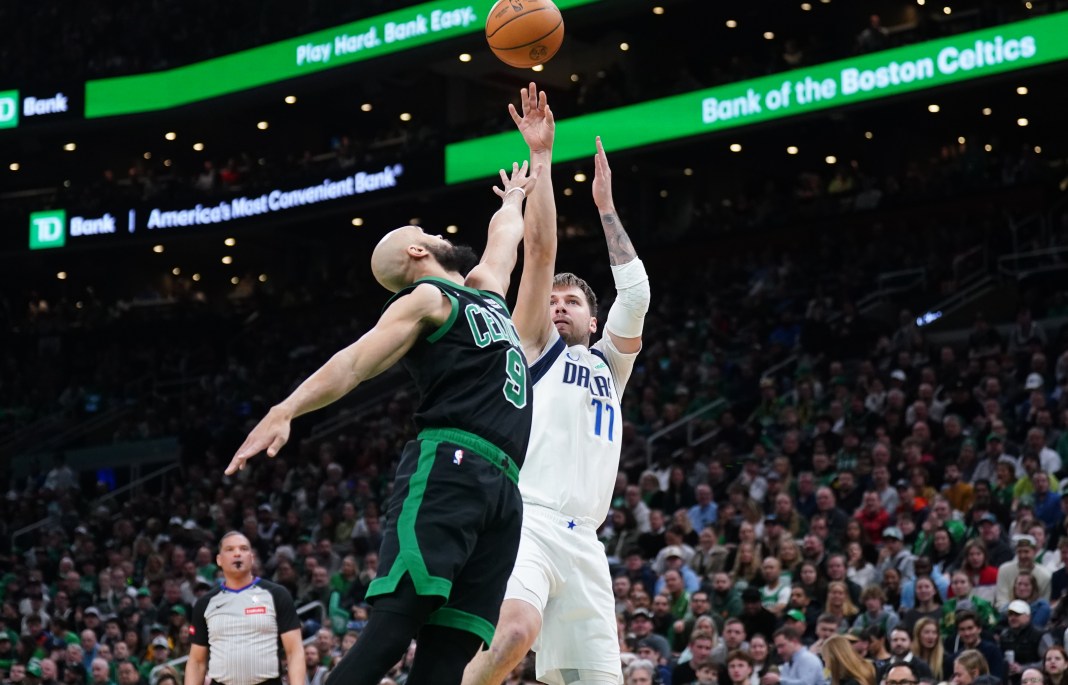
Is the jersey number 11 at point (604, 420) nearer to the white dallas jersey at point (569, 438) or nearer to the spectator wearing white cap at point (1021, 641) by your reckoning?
the white dallas jersey at point (569, 438)

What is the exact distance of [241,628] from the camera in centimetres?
974

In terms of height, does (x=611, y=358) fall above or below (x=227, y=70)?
below

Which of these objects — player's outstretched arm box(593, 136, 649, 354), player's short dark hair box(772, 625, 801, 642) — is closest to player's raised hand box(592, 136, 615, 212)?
player's outstretched arm box(593, 136, 649, 354)

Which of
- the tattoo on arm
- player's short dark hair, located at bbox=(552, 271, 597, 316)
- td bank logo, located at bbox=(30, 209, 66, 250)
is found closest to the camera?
player's short dark hair, located at bbox=(552, 271, 597, 316)

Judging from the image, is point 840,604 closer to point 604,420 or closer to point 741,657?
point 741,657

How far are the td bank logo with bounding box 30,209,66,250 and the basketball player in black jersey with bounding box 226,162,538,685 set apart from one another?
28492mm

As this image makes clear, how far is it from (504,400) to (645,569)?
10.2 meters

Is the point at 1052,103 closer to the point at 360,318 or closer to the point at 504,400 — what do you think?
the point at 360,318

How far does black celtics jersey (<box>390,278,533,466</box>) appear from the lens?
16.9 feet

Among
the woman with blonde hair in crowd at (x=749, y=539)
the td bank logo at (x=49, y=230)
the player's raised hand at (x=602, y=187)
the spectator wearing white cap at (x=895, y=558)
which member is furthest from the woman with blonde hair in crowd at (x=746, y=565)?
the td bank logo at (x=49, y=230)

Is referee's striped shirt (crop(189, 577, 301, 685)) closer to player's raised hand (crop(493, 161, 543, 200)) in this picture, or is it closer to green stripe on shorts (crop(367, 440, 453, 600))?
player's raised hand (crop(493, 161, 543, 200))

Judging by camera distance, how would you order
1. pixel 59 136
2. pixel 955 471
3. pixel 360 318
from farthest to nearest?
pixel 59 136 → pixel 360 318 → pixel 955 471

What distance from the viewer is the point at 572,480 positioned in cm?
652

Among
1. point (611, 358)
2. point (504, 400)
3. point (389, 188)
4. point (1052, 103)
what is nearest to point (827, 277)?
point (1052, 103)
